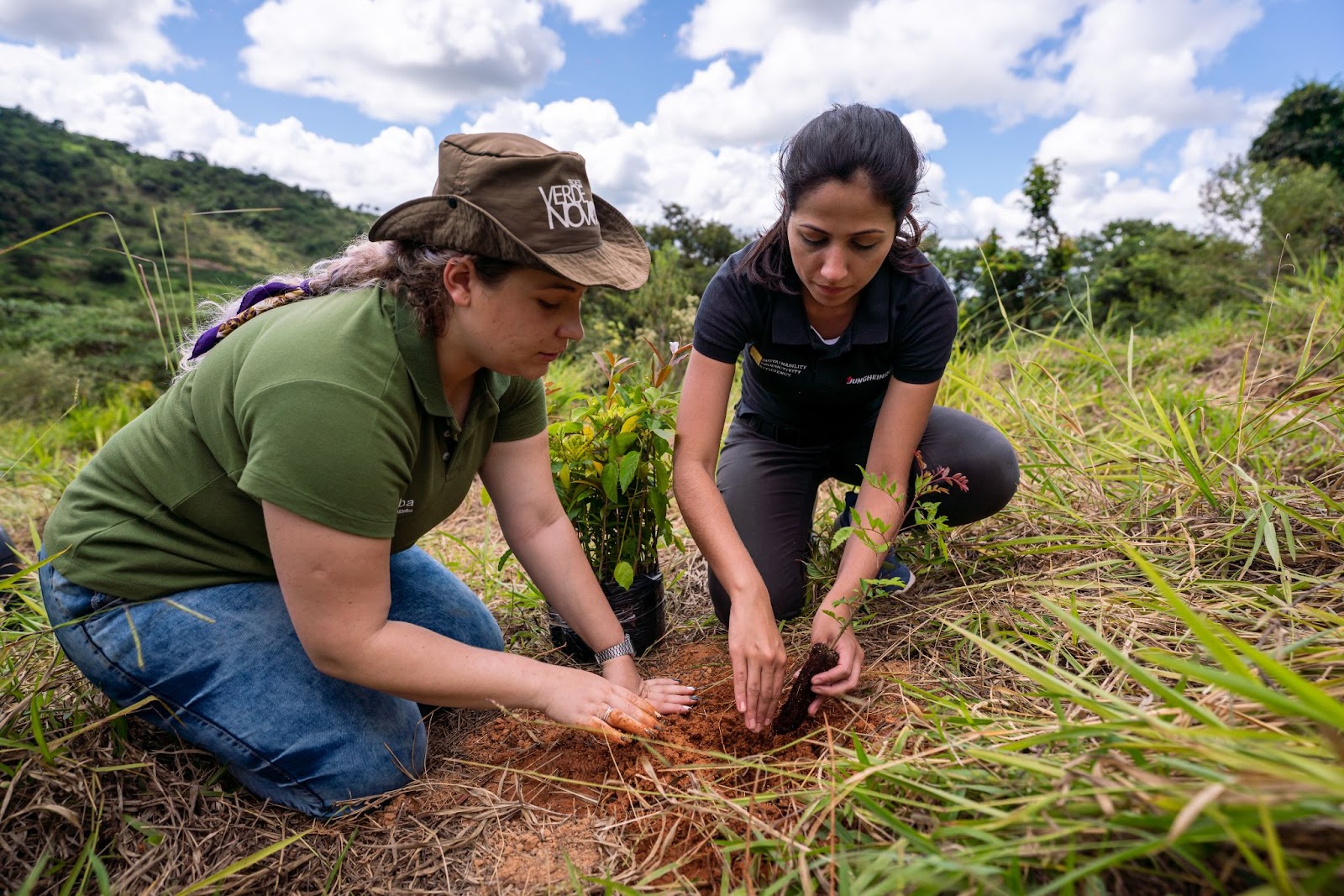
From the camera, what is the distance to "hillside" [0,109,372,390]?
55.4 feet

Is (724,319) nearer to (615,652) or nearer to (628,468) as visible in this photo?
(628,468)

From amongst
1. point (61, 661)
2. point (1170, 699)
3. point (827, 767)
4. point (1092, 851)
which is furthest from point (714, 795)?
point (61, 661)

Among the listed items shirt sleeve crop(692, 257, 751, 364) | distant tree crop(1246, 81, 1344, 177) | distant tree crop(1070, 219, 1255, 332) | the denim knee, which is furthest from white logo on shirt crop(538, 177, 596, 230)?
distant tree crop(1246, 81, 1344, 177)

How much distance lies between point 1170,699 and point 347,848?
4.55 ft

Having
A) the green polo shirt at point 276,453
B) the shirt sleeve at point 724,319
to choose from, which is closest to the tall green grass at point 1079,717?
the green polo shirt at point 276,453

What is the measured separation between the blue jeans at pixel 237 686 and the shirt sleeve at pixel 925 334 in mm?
1560

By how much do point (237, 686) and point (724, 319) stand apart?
139 cm

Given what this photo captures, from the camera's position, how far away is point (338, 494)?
1.24 metres

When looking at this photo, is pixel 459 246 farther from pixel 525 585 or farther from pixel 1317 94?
pixel 1317 94

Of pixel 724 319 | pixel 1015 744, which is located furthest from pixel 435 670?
pixel 724 319

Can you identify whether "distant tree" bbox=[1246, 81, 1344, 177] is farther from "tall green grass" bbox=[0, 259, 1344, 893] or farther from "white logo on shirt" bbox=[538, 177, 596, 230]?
"white logo on shirt" bbox=[538, 177, 596, 230]

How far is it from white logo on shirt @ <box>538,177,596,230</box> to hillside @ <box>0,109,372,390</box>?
16395 mm

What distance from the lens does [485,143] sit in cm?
133

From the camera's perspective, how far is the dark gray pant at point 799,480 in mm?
2139
